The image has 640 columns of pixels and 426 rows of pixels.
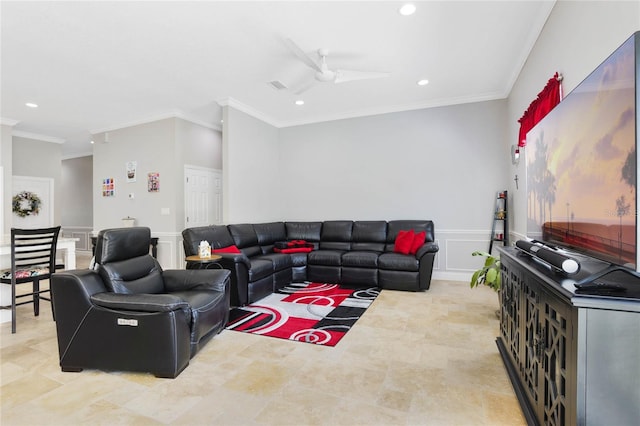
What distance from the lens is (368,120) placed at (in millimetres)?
5422

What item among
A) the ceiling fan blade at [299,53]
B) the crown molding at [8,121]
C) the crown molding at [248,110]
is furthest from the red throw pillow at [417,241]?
the crown molding at [8,121]

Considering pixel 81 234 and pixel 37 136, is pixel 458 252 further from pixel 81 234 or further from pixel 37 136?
pixel 81 234

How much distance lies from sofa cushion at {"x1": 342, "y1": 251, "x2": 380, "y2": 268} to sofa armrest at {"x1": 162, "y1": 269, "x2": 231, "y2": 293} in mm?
2105

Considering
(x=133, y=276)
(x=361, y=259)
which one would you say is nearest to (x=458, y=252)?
(x=361, y=259)

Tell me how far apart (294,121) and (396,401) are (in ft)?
17.1

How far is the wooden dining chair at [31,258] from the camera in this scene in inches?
117

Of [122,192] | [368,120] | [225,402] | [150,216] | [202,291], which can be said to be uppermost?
[368,120]

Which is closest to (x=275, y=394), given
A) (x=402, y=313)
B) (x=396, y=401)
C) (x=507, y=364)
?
(x=396, y=401)

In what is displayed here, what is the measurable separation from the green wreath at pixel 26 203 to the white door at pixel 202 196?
384 cm

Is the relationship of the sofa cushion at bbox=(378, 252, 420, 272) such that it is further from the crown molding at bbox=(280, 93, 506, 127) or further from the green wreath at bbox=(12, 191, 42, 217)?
the green wreath at bbox=(12, 191, 42, 217)

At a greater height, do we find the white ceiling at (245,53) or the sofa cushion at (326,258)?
the white ceiling at (245,53)

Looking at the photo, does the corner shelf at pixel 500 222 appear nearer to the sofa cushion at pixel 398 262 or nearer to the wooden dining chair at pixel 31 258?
the sofa cushion at pixel 398 262

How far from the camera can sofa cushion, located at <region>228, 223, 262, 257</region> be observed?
4438 mm

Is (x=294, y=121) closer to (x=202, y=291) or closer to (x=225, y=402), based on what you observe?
(x=202, y=291)
